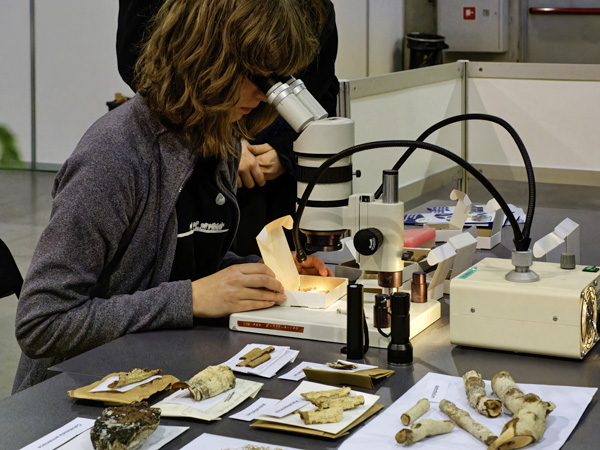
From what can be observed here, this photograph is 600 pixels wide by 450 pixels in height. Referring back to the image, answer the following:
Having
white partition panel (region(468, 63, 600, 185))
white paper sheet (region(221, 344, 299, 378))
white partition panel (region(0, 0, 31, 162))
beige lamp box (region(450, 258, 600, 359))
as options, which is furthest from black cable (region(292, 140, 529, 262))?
white partition panel (region(0, 0, 31, 162))

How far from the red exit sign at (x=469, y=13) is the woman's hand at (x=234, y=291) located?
6.11 metres

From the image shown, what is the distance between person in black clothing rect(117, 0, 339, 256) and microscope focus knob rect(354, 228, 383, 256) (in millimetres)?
835

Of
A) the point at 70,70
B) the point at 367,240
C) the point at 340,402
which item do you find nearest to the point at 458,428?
the point at 340,402

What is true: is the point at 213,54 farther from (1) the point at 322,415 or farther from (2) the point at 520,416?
(2) the point at 520,416

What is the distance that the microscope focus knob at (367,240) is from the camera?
4.60 feet

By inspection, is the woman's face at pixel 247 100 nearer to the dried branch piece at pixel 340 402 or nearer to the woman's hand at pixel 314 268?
the woman's hand at pixel 314 268

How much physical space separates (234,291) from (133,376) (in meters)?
0.32

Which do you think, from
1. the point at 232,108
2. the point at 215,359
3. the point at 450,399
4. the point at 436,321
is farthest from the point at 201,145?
the point at 450,399

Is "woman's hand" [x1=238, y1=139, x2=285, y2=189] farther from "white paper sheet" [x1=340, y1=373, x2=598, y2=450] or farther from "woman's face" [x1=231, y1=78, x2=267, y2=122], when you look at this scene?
"white paper sheet" [x1=340, y1=373, x2=598, y2=450]

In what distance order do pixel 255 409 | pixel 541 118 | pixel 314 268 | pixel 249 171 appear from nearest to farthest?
pixel 255 409 → pixel 314 268 → pixel 249 171 → pixel 541 118

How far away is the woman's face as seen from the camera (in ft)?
5.21

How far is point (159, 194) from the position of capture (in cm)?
157

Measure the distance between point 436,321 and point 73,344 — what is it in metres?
0.65

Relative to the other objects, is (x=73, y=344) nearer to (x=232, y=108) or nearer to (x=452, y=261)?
(x=232, y=108)
